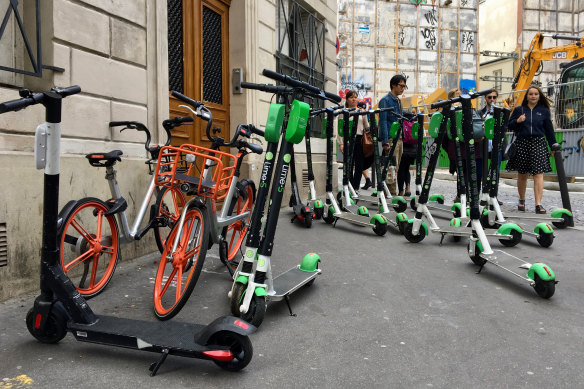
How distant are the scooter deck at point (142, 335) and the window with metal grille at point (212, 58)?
453 centimetres

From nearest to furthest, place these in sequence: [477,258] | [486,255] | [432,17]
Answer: [486,255], [477,258], [432,17]

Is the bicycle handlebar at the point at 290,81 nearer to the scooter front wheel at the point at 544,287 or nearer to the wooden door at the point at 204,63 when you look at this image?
the scooter front wheel at the point at 544,287

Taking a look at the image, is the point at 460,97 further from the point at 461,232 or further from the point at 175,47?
the point at 175,47

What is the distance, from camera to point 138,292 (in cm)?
377

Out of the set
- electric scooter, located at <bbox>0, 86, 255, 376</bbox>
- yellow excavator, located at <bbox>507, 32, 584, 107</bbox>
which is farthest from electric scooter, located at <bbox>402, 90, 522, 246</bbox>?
yellow excavator, located at <bbox>507, 32, 584, 107</bbox>

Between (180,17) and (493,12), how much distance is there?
4390cm

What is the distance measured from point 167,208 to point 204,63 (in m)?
2.88

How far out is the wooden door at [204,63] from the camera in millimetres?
6113

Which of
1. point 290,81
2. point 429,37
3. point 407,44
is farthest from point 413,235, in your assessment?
point 429,37

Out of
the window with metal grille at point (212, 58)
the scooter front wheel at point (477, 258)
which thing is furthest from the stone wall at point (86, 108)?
the scooter front wheel at point (477, 258)

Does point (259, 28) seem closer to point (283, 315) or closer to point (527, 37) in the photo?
point (283, 315)

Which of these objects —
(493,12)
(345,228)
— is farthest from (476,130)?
(493,12)

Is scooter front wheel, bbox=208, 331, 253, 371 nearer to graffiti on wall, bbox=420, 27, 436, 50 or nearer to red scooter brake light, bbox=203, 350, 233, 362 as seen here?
red scooter brake light, bbox=203, 350, 233, 362

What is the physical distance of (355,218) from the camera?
6.56 m
